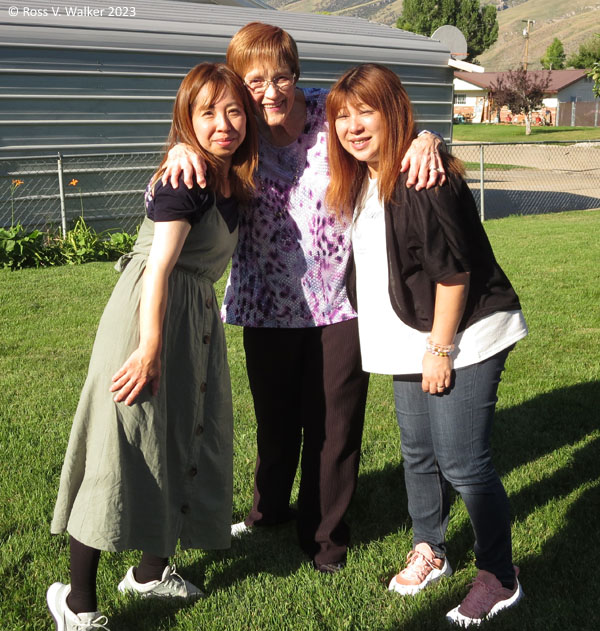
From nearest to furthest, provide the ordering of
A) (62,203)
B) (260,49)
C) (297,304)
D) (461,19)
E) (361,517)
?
(260,49), (297,304), (361,517), (62,203), (461,19)

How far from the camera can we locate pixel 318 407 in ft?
10.1

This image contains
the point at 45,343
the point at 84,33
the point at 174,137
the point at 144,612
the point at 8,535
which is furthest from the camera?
the point at 84,33

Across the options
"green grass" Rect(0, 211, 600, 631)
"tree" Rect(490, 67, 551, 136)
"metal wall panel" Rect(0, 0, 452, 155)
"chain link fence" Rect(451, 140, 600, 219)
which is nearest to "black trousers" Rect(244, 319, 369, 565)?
"green grass" Rect(0, 211, 600, 631)

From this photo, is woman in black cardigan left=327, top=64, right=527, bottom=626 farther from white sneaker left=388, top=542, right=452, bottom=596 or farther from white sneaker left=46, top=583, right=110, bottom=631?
white sneaker left=46, top=583, right=110, bottom=631

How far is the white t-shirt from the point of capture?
8.16 feet

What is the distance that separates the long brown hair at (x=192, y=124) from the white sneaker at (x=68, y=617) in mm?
1424

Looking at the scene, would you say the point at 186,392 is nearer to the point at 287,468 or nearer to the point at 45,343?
the point at 287,468

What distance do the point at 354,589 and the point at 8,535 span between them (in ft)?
4.82

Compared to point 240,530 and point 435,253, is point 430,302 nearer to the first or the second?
point 435,253

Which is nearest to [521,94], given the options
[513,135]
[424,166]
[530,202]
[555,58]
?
[513,135]

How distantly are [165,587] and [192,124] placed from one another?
5.31 feet

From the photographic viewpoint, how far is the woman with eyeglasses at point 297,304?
105 inches

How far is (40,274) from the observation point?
8.44 m

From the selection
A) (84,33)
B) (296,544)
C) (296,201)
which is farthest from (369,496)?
(84,33)
